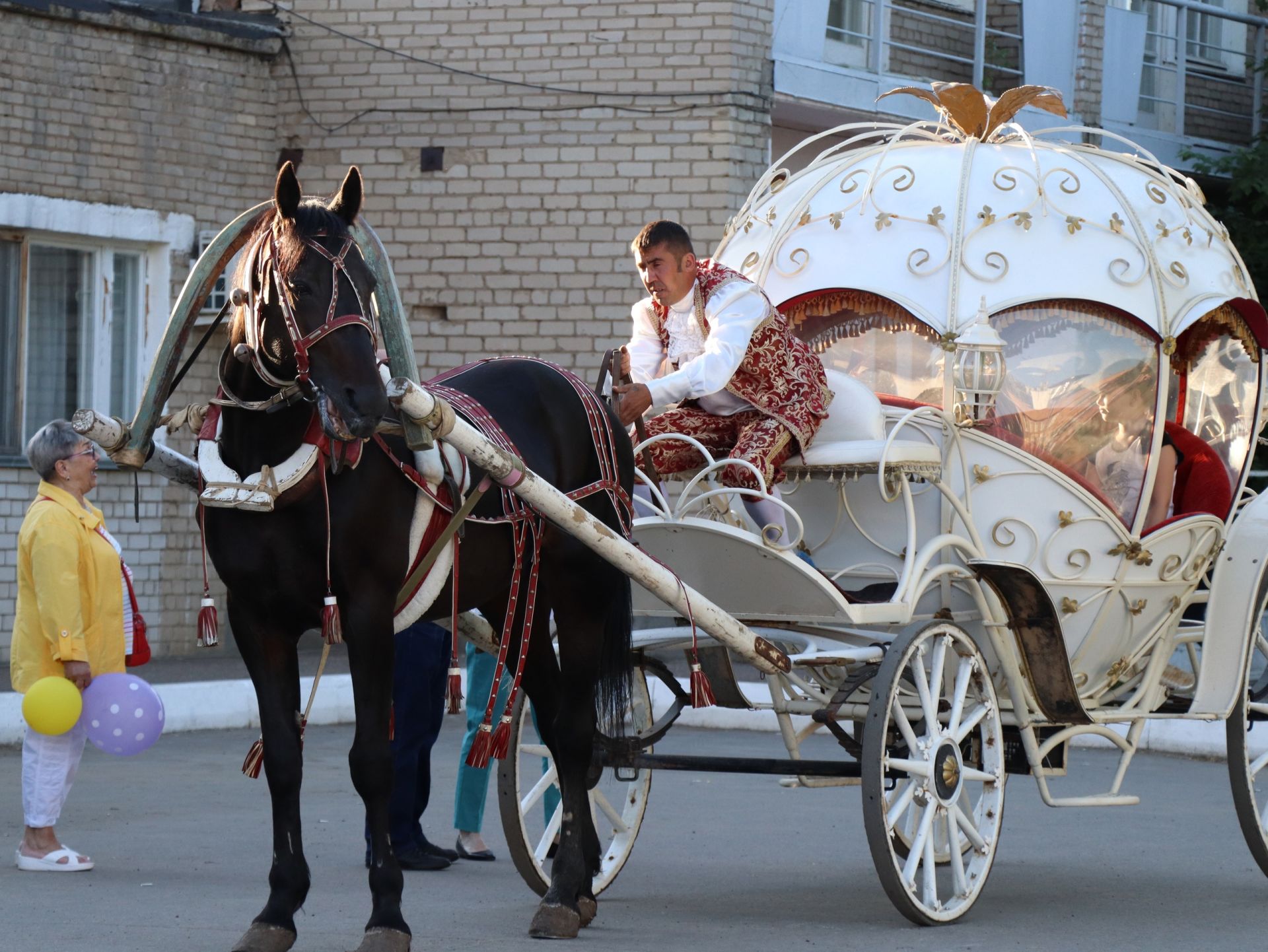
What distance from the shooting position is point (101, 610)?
7789mm

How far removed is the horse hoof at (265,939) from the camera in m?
5.41

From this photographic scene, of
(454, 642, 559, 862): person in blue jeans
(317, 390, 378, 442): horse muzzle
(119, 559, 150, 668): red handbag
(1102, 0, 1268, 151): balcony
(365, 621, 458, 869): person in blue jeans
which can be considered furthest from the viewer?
(1102, 0, 1268, 151): balcony

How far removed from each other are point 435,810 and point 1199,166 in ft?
39.6

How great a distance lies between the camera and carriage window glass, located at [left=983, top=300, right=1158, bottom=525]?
7.44m

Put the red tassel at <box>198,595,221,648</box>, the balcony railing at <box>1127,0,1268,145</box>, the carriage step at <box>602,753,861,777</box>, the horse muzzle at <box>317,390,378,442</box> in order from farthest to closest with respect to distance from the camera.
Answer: the balcony railing at <box>1127,0,1268,145</box> → the carriage step at <box>602,753,861,777</box> → the red tassel at <box>198,595,221,648</box> → the horse muzzle at <box>317,390,378,442</box>

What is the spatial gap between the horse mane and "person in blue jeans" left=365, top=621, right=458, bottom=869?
253 centimetres

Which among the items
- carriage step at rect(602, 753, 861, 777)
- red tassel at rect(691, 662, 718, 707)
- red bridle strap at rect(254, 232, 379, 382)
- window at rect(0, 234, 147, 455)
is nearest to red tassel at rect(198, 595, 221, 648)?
red bridle strap at rect(254, 232, 379, 382)

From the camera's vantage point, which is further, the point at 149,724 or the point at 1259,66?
the point at 1259,66

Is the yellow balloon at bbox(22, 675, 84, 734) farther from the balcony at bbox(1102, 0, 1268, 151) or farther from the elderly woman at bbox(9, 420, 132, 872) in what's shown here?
the balcony at bbox(1102, 0, 1268, 151)

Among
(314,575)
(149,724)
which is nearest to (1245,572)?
(314,575)

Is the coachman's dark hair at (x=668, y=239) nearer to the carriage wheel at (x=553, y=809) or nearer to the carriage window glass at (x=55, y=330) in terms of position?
the carriage wheel at (x=553, y=809)

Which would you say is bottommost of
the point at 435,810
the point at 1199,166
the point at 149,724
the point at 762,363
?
the point at 435,810

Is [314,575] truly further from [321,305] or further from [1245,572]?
[1245,572]

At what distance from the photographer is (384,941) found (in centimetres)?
536
